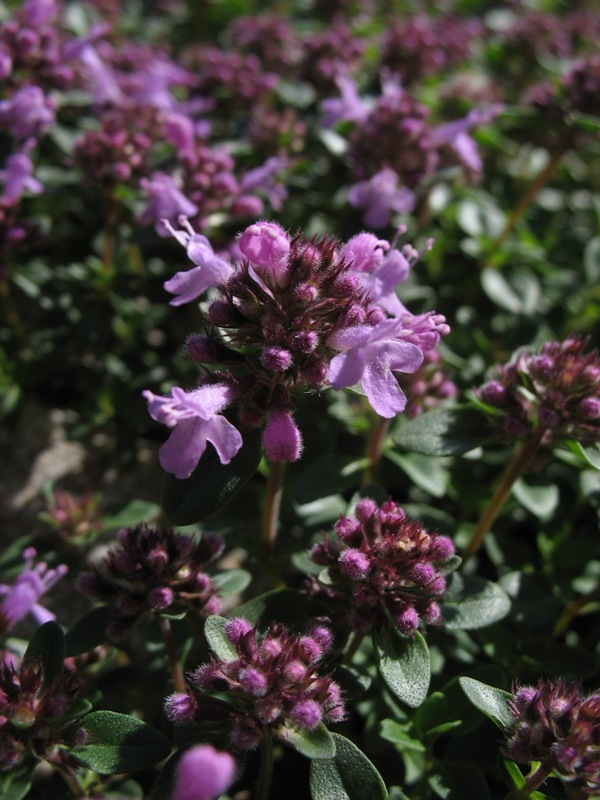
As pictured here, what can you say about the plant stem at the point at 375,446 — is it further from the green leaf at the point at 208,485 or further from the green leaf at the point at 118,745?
the green leaf at the point at 118,745

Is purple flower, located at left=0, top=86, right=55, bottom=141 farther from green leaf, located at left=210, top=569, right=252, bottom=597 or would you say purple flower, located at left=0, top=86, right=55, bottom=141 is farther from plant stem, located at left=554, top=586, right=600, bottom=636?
plant stem, located at left=554, top=586, right=600, bottom=636

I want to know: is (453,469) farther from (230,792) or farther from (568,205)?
(568,205)

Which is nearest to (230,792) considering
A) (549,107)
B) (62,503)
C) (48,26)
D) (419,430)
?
(62,503)

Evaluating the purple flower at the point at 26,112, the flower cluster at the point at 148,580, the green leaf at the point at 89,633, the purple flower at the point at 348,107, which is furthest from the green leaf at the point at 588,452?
the purple flower at the point at 26,112

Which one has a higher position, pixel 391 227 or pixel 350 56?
pixel 350 56

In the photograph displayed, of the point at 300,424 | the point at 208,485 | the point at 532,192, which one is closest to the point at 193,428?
the point at 208,485

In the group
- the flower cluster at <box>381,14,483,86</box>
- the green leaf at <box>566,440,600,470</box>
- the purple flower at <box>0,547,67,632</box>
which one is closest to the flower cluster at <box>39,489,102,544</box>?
the purple flower at <box>0,547,67,632</box>

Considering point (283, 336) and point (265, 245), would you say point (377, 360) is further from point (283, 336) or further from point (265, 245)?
point (265, 245)
